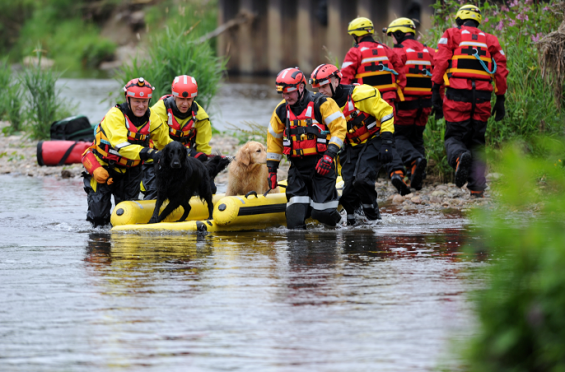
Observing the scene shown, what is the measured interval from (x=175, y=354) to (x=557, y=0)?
828cm

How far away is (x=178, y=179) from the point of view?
7.17 m

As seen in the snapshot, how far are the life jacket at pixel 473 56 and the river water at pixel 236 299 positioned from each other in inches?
83.8

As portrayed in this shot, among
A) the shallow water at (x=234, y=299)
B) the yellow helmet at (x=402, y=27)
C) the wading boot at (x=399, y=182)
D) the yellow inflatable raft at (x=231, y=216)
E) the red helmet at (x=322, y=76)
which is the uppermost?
the yellow helmet at (x=402, y=27)

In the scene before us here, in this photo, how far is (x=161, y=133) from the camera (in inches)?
303

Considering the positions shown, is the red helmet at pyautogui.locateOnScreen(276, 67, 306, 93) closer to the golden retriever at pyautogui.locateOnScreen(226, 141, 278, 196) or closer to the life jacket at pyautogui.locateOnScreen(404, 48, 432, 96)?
the golden retriever at pyautogui.locateOnScreen(226, 141, 278, 196)

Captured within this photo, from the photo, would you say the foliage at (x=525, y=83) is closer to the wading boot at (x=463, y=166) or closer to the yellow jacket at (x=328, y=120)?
the wading boot at (x=463, y=166)

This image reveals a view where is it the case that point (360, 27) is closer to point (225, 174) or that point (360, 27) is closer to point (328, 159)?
point (328, 159)

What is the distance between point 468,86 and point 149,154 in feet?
12.5

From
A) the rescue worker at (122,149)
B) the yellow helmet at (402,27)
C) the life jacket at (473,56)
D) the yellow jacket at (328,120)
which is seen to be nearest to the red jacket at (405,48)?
the yellow helmet at (402,27)

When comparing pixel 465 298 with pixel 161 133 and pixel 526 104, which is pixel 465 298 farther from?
pixel 526 104

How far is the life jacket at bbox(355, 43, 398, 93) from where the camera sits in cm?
899

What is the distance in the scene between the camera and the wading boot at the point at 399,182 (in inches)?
347

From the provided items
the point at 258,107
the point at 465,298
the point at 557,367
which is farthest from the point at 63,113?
the point at 557,367

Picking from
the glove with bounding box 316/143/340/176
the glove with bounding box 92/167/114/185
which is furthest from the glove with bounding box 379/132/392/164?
the glove with bounding box 92/167/114/185
